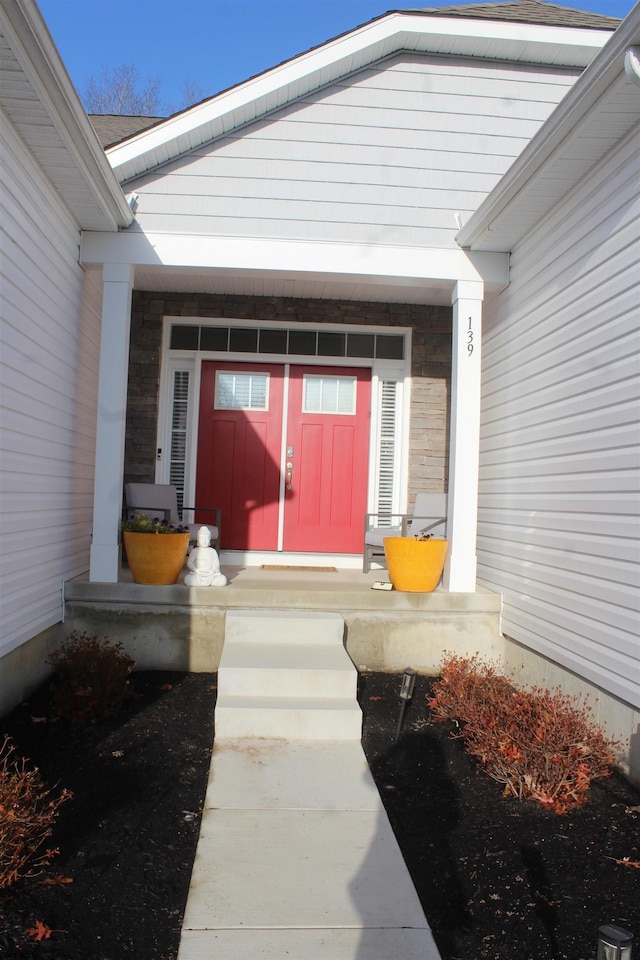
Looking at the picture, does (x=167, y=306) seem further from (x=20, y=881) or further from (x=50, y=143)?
(x=20, y=881)

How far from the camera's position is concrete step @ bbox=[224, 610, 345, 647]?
463 centimetres

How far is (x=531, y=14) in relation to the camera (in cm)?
548

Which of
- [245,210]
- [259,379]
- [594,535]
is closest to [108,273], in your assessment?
[245,210]

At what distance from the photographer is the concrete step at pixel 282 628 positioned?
4629mm

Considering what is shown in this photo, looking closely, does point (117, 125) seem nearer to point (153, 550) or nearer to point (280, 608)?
point (153, 550)

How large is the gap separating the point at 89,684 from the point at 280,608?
4.55ft

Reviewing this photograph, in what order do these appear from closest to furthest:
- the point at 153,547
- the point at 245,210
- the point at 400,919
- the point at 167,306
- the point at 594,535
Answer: the point at 400,919 < the point at 594,535 < the point at 153,547 < the point at 245,210 < the point at 167,306

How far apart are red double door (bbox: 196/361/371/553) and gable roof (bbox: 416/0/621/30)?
294 centimetres

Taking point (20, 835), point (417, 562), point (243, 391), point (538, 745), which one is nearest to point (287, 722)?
point (538, 745)

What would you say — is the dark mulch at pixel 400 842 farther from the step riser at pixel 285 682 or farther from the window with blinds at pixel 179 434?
the window with blinds at pixel 179 434

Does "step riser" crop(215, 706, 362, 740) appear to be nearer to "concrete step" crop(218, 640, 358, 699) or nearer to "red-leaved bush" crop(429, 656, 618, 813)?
"concrete step" crop(218, 640, 358, 699)

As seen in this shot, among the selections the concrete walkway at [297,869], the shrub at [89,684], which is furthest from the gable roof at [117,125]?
the concrete walkway at [297,869]

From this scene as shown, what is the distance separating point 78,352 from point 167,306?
5.77ft

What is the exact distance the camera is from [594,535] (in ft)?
12.1
